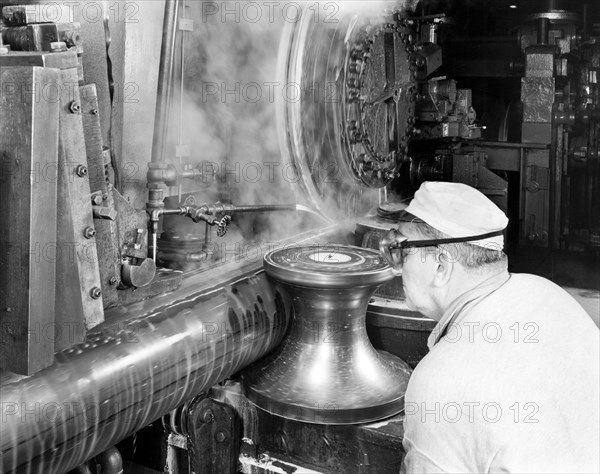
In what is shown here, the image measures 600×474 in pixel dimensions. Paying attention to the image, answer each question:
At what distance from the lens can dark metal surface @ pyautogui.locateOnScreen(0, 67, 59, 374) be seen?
1.39 meters

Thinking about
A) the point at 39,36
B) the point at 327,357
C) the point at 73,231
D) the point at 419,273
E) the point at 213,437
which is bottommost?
the point at 213,437

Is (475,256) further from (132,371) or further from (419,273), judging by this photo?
(132,371)

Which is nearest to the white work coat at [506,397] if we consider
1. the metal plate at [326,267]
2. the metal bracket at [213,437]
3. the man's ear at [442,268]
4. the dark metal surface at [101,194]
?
the man's ear at [442,268]

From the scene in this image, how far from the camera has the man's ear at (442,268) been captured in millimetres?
1539

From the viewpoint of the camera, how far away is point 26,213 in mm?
1395

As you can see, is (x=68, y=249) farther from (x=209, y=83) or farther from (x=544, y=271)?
(x=544, y=271)

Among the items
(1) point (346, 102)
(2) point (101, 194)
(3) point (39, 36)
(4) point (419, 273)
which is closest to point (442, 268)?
(4) point (419, 273)

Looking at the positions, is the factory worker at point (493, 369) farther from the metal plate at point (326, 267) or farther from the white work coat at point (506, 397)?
the metal plate at point (326, 267)

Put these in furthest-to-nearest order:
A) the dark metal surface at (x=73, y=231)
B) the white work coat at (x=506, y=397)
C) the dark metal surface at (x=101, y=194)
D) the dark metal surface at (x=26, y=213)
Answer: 1. the dark metal surface at (x=101, y=194)
2. the dark metal surface at (x=73, y=231)
3. the dark metal surface at (x=26, y=213)
4. the white work coat at (x=506, y=397)

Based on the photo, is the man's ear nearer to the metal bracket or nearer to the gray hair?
the gray hair

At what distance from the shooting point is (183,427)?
2316 mm

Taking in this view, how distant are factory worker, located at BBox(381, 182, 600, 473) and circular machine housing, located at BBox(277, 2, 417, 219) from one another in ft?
3.56

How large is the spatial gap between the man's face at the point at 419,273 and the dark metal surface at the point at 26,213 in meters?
0.78

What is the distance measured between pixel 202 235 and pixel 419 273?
1.05 metres
